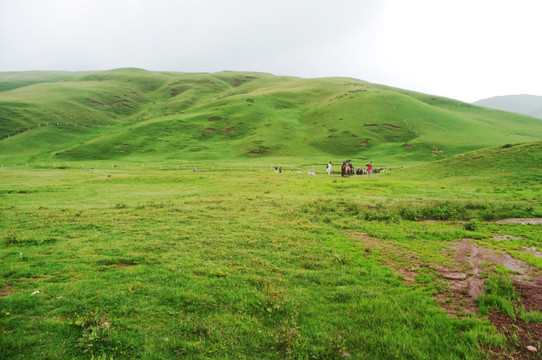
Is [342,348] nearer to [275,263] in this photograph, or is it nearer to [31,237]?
[275,263]

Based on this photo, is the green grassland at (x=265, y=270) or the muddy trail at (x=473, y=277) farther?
the green grassland at (x=265, y=270)

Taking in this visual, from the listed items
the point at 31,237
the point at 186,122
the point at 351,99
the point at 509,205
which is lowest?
the point at 31,237

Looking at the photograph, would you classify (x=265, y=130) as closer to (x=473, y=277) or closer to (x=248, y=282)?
(x=248, y=282)

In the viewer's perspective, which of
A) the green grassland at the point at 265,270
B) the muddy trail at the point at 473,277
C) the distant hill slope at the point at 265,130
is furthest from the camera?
the distant hill slope at the point at 265,130

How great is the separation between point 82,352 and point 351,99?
154626 mm

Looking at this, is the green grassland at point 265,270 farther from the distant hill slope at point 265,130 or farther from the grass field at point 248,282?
the distant hill slope at point 265,130

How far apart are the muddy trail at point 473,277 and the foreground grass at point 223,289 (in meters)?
0.45

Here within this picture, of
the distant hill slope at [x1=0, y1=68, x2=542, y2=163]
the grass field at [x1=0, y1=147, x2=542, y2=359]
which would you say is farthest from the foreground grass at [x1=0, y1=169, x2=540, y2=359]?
the distant hill slope at [x1=0, y1=68, x2=542, y2=163]

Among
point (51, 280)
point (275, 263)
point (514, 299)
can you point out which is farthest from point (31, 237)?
point (514, 299)

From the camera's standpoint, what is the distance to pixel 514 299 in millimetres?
7883

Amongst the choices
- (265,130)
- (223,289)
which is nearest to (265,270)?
(223,289)

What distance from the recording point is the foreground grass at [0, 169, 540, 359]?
6504 mm

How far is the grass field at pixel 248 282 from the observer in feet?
21.4

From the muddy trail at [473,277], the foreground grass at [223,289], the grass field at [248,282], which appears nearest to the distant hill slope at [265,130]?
the grass field at [248,282]
